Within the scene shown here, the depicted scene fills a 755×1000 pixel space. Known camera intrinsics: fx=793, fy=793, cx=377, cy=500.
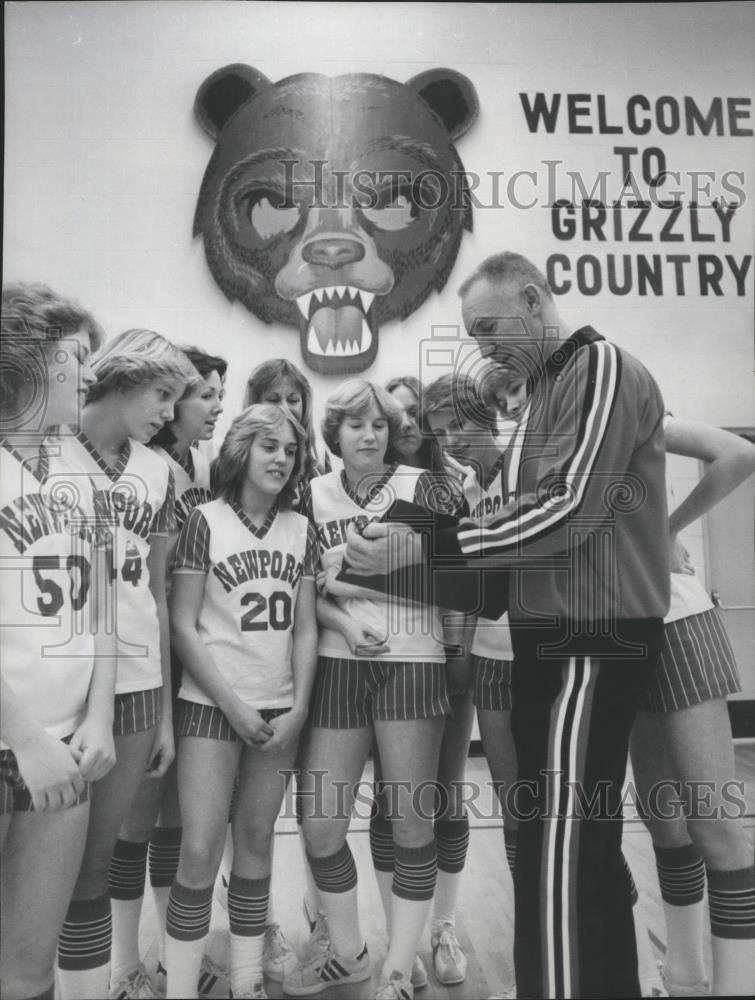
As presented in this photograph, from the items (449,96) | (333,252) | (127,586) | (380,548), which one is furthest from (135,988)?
(449,96)

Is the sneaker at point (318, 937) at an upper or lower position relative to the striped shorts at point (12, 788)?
lower

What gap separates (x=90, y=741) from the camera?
171 centimetres

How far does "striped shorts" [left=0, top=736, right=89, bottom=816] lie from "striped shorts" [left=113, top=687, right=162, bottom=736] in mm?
209

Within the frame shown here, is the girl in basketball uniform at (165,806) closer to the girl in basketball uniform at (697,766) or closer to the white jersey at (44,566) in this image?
the white jersey at (44,566)

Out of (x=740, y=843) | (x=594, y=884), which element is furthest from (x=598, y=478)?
(x=740, y=843)

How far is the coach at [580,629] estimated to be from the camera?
158 cm

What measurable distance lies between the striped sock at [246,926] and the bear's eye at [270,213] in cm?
157

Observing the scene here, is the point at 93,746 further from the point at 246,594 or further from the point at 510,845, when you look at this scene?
the point at 510,845

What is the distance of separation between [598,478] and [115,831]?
1336 millimetres

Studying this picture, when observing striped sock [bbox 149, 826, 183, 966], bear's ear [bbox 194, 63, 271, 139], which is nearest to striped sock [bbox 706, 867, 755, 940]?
striped sock [bbox 149, 826, 183, 966]

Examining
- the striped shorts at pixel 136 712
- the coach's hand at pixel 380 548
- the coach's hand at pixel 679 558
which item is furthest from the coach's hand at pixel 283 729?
the coach's hand at pixel 679 558

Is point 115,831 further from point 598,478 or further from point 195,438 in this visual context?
point 598,478

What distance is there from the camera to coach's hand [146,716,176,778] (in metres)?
1.83

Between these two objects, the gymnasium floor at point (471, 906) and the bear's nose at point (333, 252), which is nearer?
the gymnasium floor at point (471, 906)
